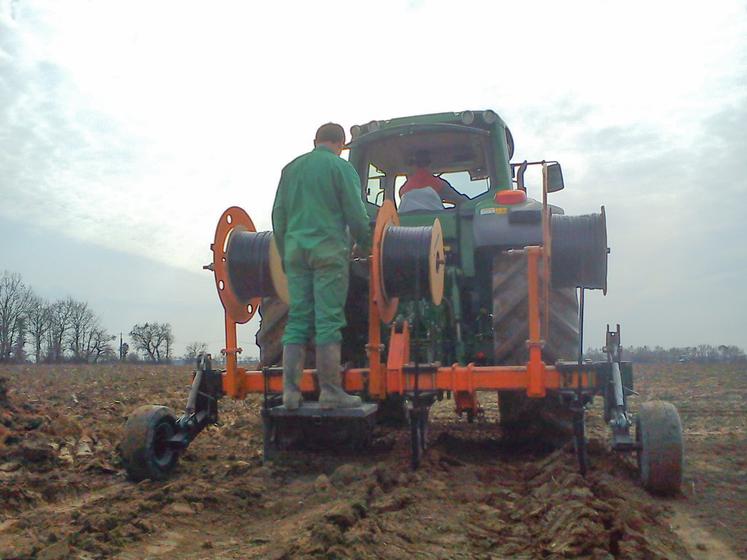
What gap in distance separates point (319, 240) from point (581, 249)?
1770 millimetres

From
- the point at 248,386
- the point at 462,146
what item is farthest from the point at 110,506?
the point at 462,146

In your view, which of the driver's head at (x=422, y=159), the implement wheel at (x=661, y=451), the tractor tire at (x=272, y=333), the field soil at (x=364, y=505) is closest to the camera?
the field soil at (x=364, y=505)

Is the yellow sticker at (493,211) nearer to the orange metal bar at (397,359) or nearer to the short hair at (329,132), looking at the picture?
the orange metal bar at (397,359)

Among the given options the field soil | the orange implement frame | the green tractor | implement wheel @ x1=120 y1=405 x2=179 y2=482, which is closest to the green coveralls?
the orange implement frame

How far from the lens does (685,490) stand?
15.1 ft

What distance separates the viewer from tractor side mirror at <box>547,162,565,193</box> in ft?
23.2

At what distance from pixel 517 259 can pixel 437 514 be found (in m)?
2.44

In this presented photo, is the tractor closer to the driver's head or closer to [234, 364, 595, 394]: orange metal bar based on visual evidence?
[234, 364, 595, 394]: orange metal bar

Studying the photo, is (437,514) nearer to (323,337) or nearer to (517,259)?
(323,337)

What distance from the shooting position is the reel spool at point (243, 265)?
503 centimetres

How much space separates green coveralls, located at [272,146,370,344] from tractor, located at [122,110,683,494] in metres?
0.23

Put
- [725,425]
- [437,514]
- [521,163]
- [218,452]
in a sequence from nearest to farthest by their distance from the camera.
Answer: [437,514] < [218,452] < [521,163] < [725,425]

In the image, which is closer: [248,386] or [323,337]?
[323,337]

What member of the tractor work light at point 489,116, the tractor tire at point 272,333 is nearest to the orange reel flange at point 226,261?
the tractor tire at point 272,333
